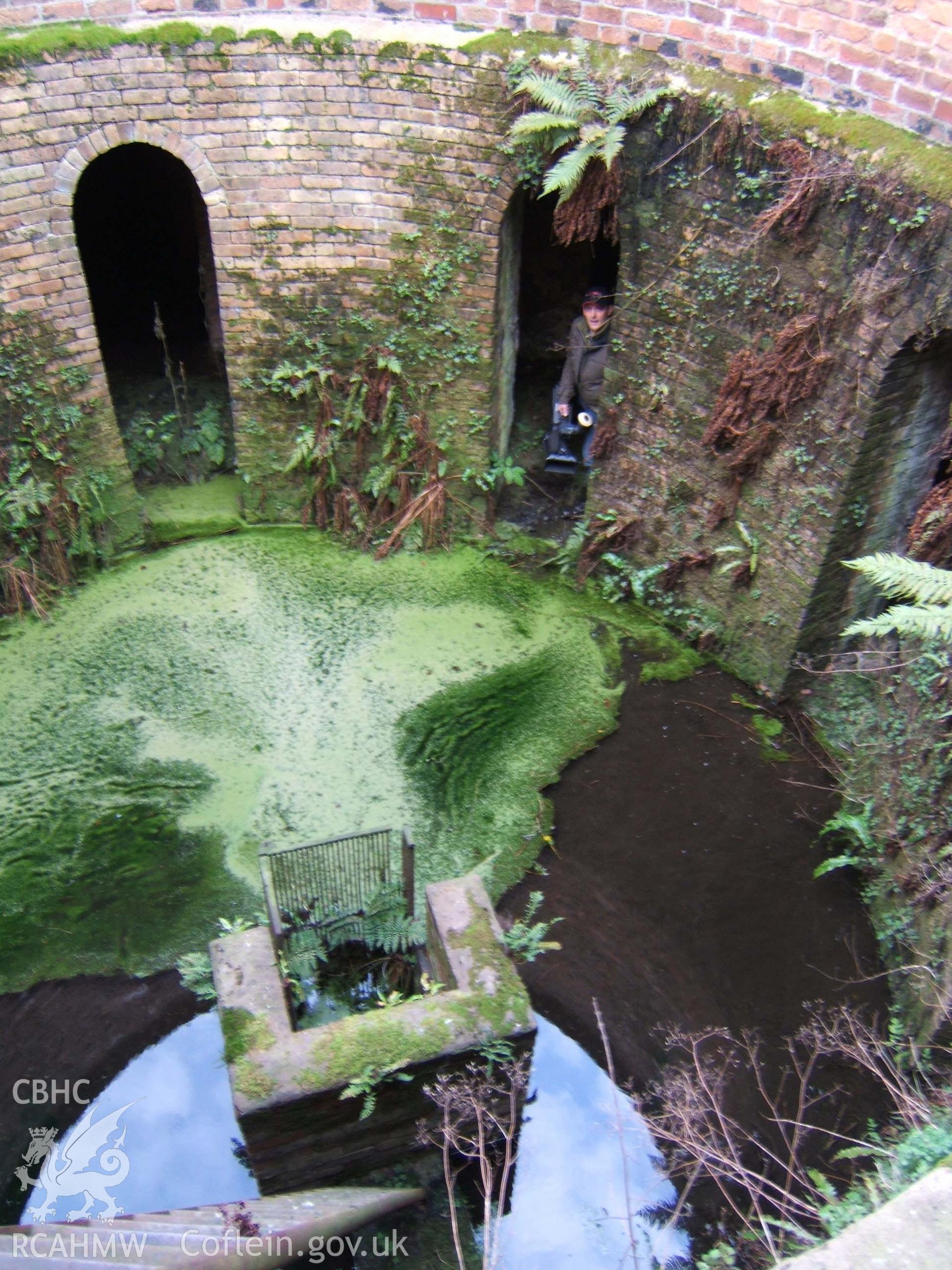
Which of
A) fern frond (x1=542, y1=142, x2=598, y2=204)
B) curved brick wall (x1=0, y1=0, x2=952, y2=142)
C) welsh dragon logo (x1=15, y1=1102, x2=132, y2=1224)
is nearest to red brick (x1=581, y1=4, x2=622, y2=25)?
curved brick wall (x1=0, y1=0, x2=952, y2=142)

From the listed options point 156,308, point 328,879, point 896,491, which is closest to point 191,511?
point 156,308

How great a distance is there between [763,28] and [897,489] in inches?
106

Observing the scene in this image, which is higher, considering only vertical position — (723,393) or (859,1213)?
(723,393)

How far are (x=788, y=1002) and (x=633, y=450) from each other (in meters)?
3.82

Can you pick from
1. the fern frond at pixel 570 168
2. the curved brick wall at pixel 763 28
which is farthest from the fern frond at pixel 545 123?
the curved brick wall at pixel 763 28

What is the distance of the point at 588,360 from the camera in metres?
7.80

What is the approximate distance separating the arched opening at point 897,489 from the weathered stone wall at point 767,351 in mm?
14

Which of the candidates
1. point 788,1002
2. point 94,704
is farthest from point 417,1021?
point 94,704

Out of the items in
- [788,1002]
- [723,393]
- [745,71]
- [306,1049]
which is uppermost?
[745,71]

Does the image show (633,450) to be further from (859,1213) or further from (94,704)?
Result: (859,1213)

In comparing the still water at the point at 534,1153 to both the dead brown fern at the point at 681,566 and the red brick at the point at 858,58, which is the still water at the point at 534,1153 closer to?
the dead brown fern at the point at 681,566

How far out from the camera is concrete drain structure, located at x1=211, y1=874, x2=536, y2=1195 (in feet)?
13.5

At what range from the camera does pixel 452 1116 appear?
14.9 ft

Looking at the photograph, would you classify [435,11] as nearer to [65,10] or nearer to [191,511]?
[65,10]
